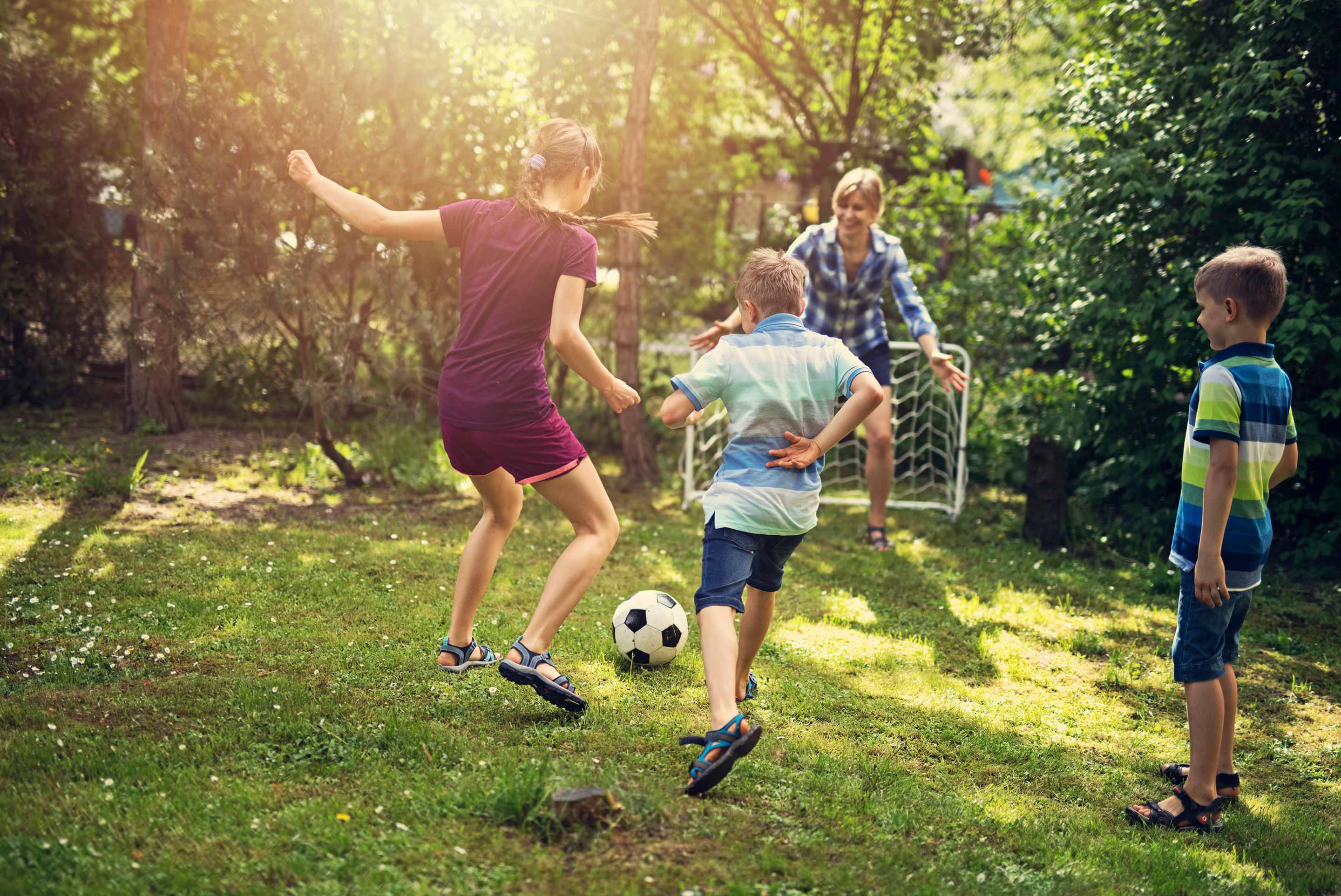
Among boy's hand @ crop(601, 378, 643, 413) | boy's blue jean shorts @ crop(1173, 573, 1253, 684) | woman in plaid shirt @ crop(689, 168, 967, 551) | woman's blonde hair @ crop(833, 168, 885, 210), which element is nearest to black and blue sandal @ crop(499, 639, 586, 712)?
boy's hand @ crop(601, 378, 643, 413)

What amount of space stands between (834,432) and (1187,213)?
4422 mm

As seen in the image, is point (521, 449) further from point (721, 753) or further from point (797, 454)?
point (721, 753)

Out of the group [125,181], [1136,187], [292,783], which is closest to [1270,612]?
[1136,187]

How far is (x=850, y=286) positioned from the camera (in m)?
6.02

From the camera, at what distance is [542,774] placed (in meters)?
2.71

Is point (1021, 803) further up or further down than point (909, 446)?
further down

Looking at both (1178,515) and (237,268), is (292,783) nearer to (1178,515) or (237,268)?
(1178,515)

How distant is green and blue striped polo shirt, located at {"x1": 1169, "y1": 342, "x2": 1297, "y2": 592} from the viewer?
2842 mm

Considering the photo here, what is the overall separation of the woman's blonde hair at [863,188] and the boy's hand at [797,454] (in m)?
3.21

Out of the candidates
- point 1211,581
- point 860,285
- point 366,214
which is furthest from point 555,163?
point 860,285

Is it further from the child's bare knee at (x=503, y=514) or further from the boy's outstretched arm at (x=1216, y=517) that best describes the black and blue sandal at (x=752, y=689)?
the boy's outstretched arm at (x=1216, y=517)

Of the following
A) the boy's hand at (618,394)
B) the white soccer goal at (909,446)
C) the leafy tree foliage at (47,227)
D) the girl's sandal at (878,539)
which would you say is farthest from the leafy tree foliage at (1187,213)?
the leafy tree foliage at (47,227)

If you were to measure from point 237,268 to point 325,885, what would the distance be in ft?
16.5

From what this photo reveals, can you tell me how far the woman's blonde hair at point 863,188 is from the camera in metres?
5.77
